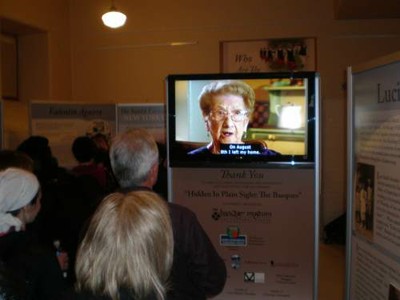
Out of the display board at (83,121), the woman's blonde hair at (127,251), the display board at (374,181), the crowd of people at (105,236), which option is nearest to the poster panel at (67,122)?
the display board at (83,121)

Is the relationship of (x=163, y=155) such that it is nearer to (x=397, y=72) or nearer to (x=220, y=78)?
(x=220, y=78)

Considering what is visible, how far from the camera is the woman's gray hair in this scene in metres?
3.16

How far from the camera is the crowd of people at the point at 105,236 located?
121cm

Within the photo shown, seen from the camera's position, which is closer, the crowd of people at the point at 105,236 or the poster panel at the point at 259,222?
the crowd of people at the point at 105,236

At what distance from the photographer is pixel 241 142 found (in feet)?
10.4

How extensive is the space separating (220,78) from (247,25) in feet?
13.8

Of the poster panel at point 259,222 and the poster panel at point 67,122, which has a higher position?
the poster panel at point 67,122

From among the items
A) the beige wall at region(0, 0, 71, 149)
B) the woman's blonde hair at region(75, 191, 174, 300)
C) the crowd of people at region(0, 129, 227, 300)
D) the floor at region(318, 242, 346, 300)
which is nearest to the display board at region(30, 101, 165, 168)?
the beige wall at region(0, 0, 71, 149)

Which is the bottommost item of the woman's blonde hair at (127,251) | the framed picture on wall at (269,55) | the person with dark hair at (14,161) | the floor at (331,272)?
the floor at (331,272)

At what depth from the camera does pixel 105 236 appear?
4.03 feet

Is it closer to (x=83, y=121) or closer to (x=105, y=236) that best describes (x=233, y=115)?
(x=105, y=236)

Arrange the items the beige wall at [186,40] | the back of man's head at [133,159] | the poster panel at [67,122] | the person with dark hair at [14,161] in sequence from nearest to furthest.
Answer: the back of man's head at [133,159] → the person with dark hair at [14,161] → the poster panel at [67,122] → the beige wall at [186,40]

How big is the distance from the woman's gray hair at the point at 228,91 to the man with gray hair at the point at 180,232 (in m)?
1.12

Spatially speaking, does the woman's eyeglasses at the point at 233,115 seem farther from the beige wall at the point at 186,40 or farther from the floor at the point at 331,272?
the beige wall at the point at 186,40
